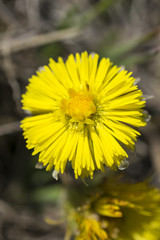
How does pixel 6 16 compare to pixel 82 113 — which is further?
pixel 6 16

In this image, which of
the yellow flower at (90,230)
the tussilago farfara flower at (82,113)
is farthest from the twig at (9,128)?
the yellow flower at (90,230)

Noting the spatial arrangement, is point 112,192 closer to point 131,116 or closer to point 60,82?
point 131,116

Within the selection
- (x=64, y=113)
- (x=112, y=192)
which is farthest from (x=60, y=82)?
(x=112, y=192)

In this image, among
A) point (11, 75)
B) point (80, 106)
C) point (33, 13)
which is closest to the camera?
point (80, 106)

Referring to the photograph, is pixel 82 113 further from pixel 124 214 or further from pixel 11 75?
pixel 11 75

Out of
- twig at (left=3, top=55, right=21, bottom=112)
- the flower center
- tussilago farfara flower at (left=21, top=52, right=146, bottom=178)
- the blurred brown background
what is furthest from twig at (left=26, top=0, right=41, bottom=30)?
the flower center

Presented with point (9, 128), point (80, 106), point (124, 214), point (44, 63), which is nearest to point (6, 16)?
point (44, 63)

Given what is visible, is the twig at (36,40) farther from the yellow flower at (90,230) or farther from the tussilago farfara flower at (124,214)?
the yellow flower at (90,230)
